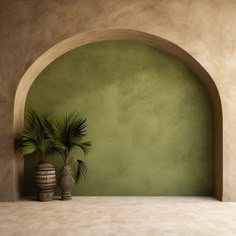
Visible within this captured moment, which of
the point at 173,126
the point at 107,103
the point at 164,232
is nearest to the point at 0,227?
the point at 164,232

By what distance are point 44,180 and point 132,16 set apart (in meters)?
3.00

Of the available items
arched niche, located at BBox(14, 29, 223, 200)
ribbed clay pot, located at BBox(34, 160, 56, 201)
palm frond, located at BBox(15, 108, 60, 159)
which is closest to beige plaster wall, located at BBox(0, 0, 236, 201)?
arched niche, located at BBox(14, 29, 223, 200)

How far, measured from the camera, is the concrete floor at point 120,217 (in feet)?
12.9

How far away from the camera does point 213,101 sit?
6082mm

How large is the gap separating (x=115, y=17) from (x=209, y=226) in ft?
11.3

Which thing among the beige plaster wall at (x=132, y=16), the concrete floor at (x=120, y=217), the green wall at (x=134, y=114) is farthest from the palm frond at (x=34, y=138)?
the concrete floor at (x=120, y=217)

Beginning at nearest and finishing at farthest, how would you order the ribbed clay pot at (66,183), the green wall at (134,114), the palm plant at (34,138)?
the palm plant at (34,138) < the ribbed clay pot at (66,183) < the green wall at (134,114)

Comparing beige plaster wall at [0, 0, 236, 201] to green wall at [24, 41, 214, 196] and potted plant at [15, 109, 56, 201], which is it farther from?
green wall at [24, 41, 214, 196]

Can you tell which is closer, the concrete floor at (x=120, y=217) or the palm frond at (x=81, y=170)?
the concrete floor at (x=120, y=217)

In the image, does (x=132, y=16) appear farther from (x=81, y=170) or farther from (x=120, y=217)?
(x=120, y=217)

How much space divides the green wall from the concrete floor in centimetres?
43

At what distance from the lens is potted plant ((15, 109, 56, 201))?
18.2 ft

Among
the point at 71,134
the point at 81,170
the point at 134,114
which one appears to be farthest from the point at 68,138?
the point at 134,114

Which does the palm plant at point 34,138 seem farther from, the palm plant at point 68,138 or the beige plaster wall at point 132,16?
the beige plaster wall at point 132,16
